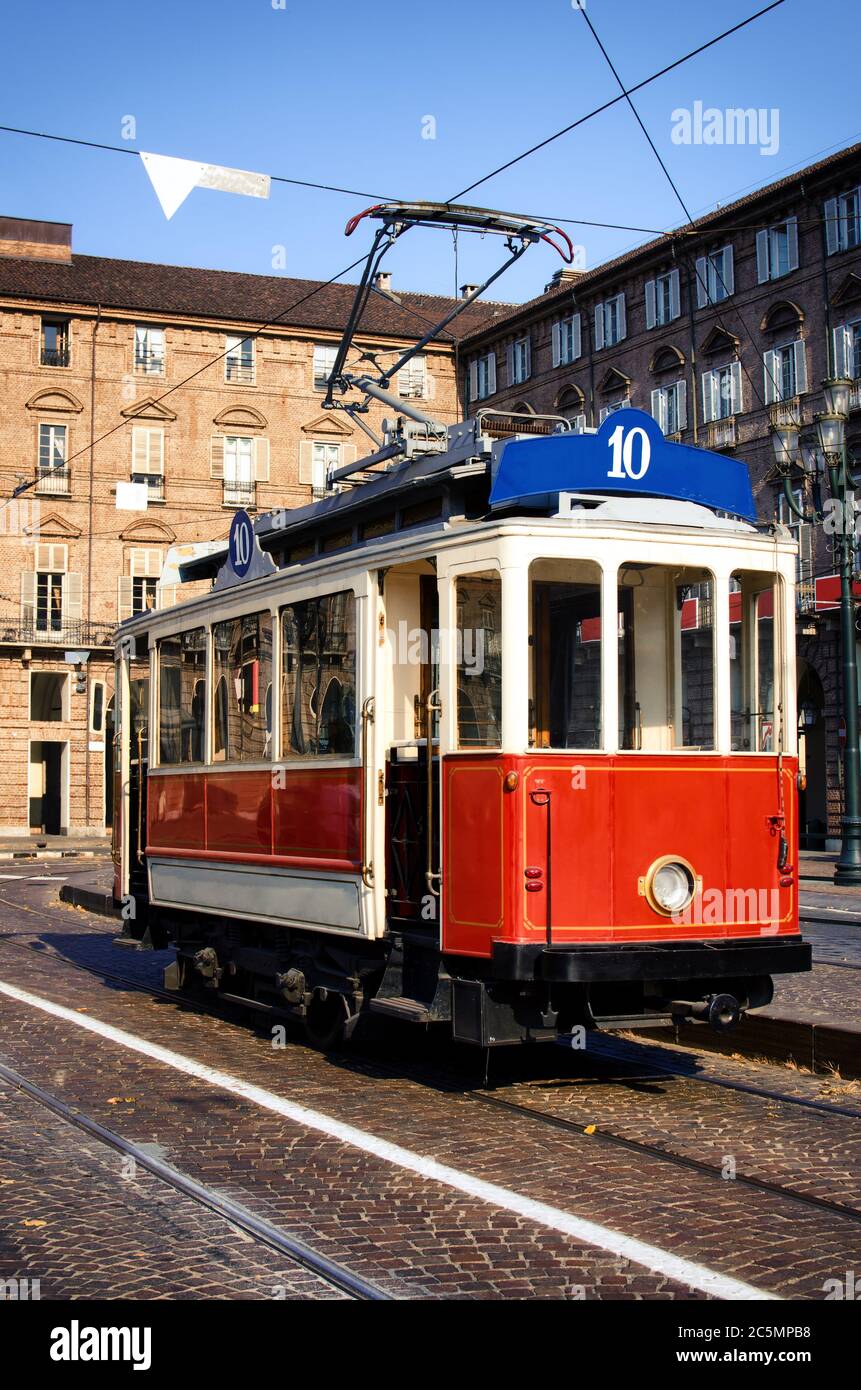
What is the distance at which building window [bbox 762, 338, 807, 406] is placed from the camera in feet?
131

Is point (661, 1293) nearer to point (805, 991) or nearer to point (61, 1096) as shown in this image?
point (61, 1096)

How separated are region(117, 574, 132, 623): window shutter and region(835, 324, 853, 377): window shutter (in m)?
25.2

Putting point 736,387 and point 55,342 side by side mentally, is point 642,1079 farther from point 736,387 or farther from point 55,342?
point 55,342

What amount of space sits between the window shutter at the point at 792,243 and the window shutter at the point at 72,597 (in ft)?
83.1

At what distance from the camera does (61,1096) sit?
8.68 metres

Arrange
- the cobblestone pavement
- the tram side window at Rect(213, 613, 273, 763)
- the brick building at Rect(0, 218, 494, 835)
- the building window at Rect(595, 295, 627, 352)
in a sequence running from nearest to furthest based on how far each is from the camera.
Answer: the cobblestone pavement, the tram side window at Rect(213, 613, 273, 763), the building window at Rect(595, 295, 627, 352), the brick building at Rect(0, 218, 494, 835)

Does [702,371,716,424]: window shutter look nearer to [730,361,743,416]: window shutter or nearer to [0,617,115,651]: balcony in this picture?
[730,361,743,416]: window shutter

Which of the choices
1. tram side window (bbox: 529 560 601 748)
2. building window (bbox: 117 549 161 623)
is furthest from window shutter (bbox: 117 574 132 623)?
tram side window (bbox: 529 560 601 748)

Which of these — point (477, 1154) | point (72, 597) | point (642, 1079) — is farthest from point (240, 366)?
point (477, 1154)

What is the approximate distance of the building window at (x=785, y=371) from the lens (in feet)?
131

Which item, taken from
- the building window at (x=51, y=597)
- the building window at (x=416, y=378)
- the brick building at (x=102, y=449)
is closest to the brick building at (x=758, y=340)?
the building window at (x=416, y=378)

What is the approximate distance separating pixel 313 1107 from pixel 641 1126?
176 cm

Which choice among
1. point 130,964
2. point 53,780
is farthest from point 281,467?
point 130,964
